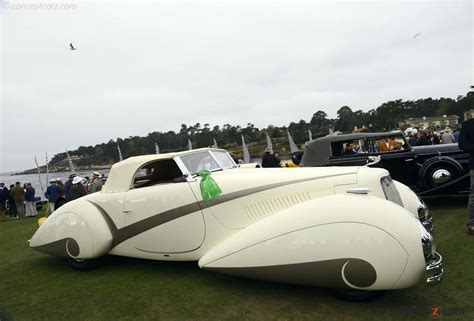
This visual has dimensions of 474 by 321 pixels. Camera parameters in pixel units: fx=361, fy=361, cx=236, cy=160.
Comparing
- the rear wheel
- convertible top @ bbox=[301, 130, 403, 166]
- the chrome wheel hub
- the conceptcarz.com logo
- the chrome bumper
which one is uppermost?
convertible top @ bbox=[301, 130, 403, 166]

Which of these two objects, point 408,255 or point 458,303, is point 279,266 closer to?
point 408,255

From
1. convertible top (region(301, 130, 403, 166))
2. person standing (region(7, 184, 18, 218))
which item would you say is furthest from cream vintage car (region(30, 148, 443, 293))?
person standing (region(7, 184, 18, 218))

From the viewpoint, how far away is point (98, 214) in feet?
16.8

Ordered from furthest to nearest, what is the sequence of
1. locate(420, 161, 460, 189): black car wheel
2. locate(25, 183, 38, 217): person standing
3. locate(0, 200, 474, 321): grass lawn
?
locate(25, 183, 38, 217): person standing, locate(420, 161, 460, 189): black car wheel, locate(0, 200, 474, 321): grass lawn

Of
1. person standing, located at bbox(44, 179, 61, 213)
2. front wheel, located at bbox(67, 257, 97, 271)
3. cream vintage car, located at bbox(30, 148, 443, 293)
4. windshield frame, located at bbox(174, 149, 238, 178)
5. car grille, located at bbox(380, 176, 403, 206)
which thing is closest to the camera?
cream vintage car, located at bbox(30, 148, 443, 293)

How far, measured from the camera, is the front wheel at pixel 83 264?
5359 mm

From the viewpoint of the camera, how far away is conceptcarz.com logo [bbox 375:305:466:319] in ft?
10.5

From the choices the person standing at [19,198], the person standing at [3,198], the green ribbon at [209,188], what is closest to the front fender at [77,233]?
the green ribbon at [209,188]

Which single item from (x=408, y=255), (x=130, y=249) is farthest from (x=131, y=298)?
(x=408, y=255)

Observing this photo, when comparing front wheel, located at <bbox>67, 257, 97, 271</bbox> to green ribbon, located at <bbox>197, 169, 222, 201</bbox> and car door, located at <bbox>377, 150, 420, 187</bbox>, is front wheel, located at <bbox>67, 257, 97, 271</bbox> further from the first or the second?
car door, located at <bbox>377, 150, 420, 187</bbox>

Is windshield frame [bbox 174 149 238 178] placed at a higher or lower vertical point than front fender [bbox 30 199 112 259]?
higher

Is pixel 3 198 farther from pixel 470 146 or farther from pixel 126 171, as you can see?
pixel 470 146

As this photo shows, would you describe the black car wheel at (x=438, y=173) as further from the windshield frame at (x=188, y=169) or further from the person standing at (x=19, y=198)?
the person standing at (x=19, y=198)

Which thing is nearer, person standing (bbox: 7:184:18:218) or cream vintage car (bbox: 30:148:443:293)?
cream vintage car (bbox: 30:148:443:293)
